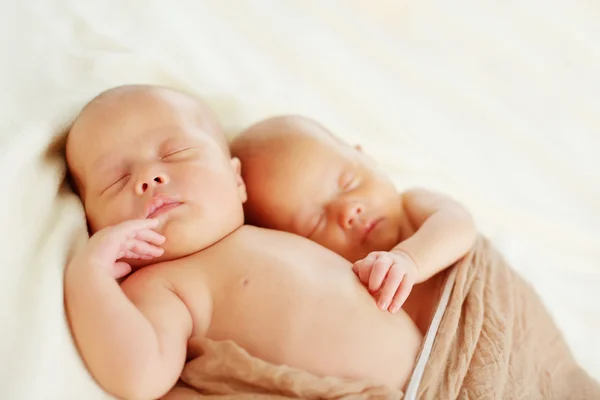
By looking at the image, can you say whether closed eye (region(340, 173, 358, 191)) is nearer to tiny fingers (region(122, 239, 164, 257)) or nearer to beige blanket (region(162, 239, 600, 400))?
beige blanket (region(162, 239, 600, 400))

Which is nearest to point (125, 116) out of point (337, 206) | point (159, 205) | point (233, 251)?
point (159, 205)

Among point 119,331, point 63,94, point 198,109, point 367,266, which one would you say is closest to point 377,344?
point 367,266

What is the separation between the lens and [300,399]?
84 cm

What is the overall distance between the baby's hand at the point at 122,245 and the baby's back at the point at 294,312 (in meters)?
0.05

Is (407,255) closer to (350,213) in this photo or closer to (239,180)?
(350,213)

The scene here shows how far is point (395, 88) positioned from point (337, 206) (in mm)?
643

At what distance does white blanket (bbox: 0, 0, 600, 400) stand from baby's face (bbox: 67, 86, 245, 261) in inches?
1.7

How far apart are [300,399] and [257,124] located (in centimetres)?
57

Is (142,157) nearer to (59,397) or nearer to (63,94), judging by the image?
(63,94)

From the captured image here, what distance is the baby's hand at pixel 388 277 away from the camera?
0.96 metres

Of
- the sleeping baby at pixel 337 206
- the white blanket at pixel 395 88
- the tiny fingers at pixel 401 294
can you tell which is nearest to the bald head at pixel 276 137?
the sleeping baby at pixel 337 206

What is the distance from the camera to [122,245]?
91 centimetres

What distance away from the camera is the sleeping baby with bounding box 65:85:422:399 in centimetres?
83

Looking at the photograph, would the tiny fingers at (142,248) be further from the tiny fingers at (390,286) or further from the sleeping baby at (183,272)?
the tiny fingers at (390,286)
